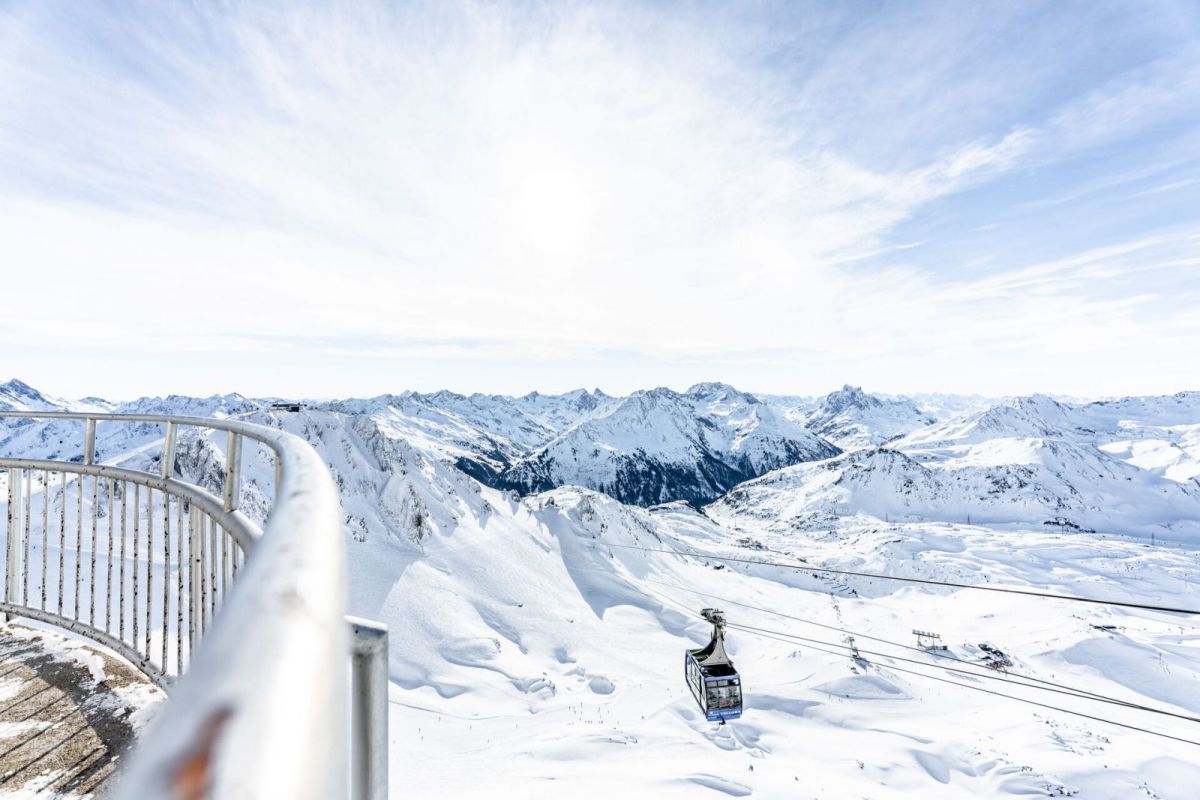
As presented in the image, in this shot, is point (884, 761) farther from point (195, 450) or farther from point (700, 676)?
point (195, 450)

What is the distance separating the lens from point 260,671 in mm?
888

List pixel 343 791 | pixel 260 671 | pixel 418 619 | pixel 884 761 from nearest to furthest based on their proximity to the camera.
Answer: pixel 260 671
pixel 343 791
pixel 884 761
pixel 418 619

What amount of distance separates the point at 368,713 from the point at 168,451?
4.72 m

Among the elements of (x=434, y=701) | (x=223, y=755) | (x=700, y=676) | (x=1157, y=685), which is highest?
(x=223, y=755)

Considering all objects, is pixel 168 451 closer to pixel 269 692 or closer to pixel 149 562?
pixel 149 562

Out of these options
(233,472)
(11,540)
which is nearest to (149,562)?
(233,472)

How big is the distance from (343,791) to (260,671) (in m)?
0.35

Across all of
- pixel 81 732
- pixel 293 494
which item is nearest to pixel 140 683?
pixel 81 732

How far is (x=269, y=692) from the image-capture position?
853 millimetres

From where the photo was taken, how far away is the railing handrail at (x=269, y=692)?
0.68 metres

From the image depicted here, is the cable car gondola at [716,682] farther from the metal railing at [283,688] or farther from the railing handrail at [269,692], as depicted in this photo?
the railing handrail at [269,692]

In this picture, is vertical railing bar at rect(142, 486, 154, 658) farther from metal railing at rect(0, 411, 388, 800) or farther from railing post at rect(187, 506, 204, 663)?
metal railing at rect(0, 411, 388, 800)

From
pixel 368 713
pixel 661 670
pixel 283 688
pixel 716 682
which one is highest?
pixel 283 688

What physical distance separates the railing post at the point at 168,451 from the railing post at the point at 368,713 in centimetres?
443
